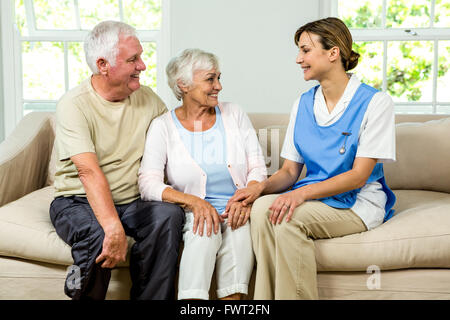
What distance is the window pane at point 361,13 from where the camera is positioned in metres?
3.29

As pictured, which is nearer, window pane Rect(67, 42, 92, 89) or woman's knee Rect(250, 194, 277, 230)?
woman's knee Rect(250, 194, 277, 230)

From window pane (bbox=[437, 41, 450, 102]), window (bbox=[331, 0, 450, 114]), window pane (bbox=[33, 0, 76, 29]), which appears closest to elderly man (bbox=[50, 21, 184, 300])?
window pane (bbox=[33, 0, 76, 29])

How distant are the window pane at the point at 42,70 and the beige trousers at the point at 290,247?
7.77ft

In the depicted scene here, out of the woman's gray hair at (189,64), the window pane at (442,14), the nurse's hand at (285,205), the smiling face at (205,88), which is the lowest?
the nurse's hand at (285,205)

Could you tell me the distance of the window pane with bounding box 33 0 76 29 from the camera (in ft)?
11.3

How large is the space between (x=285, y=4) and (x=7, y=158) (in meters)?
1.98

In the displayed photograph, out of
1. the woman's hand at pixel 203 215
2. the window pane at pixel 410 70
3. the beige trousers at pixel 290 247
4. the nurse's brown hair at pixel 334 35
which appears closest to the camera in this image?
the beige trousers at pixel 290 247

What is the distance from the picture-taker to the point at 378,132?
67.9 inches

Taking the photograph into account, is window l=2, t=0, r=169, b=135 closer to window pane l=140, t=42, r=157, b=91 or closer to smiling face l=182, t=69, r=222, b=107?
window pane l=140, t=42, r=157, b=91

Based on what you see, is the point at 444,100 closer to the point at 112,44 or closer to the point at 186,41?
the point at 186,41

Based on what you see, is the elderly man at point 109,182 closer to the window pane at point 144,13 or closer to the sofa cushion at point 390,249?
the sofa cushion at point 390,249

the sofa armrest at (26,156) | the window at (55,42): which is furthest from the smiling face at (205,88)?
the window at (55,42)

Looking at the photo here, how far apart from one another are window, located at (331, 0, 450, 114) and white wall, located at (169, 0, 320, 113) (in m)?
0.36

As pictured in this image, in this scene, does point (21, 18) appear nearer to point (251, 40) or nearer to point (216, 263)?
point (251, 40)
